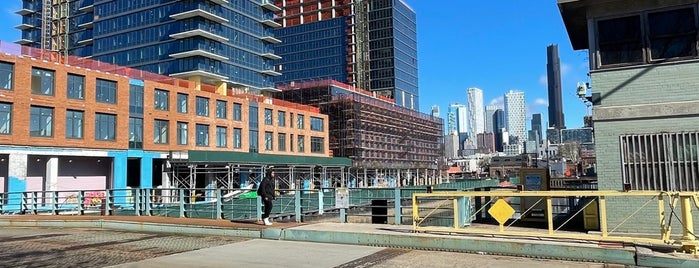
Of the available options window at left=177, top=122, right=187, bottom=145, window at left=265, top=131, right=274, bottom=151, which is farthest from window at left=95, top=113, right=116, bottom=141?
window at left=265, top=131, right=274, bottom=151

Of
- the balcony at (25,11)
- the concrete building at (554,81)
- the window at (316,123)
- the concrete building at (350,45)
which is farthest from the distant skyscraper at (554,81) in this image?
the balcony at (25,11)

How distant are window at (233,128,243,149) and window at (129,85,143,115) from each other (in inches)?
550

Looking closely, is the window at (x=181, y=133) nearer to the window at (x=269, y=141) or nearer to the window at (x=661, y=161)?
the window at (x=269, y=141)

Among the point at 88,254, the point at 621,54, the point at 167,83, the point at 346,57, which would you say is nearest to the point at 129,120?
the point at 167,83

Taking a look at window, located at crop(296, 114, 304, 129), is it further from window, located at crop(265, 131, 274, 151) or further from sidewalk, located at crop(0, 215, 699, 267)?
sidewalk, located at crop(0, 215, 699, 267)

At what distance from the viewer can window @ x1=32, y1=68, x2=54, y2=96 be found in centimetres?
4015

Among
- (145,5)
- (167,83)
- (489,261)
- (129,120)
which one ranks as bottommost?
(489,261)

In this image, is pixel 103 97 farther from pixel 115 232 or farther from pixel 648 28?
pixel 648 28

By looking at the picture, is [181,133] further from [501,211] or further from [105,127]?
[501,211]

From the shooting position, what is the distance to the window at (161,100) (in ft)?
167

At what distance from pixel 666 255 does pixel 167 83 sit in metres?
50.4

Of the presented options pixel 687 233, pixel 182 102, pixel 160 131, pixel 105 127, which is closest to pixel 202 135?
pixel 182 102

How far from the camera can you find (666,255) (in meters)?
9.22

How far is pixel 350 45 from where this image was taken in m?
129
